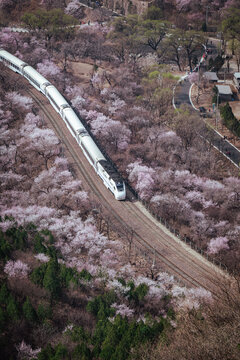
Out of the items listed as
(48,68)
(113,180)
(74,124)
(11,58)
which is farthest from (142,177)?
(11,58)

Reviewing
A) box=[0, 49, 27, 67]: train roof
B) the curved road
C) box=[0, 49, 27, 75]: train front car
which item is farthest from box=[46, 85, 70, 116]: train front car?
the curved road

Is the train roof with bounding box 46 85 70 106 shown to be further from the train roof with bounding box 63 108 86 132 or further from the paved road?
the paved road

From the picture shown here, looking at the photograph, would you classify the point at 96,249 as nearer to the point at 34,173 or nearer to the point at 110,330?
the point at 110,330

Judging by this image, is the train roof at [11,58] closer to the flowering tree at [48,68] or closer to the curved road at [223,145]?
the flowering tree at [48,68]

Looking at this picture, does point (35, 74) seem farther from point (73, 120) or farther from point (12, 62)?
point (73, 120)

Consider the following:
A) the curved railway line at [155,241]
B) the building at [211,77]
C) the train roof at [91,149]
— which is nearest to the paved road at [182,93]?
the building at [211,77]

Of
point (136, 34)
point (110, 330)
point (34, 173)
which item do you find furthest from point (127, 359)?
point (136, 34)
